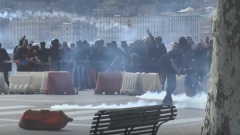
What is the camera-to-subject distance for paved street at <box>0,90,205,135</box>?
18.5 meters

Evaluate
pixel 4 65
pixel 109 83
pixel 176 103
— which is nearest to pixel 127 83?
pixel 109 83

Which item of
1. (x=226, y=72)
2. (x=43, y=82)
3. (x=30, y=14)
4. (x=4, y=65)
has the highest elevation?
(x=30, y=14)

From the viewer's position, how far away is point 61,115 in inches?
736

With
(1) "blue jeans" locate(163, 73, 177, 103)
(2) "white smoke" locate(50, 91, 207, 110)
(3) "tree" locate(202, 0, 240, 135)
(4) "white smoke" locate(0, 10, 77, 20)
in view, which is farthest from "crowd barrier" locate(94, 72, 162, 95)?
(4) "white smoke" locate(0, 10, 77, 20)

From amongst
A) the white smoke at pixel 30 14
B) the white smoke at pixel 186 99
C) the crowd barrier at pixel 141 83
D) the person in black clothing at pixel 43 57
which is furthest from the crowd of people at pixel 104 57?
the white smoke at pixel 30 14

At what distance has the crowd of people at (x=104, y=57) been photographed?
102 feet

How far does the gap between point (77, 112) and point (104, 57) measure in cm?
1151

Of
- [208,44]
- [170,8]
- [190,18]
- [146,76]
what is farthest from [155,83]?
[170,8]

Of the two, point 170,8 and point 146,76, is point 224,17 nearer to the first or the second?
point 146,76

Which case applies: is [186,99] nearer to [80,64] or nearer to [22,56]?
[80,64]

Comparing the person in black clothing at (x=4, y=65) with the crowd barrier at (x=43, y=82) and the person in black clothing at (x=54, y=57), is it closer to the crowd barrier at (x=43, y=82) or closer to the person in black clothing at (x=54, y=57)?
the crowd barrier at (x=43, y=82)

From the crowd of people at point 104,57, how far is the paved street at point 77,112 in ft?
5.70

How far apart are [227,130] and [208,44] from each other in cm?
1933

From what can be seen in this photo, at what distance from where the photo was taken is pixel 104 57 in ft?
113
